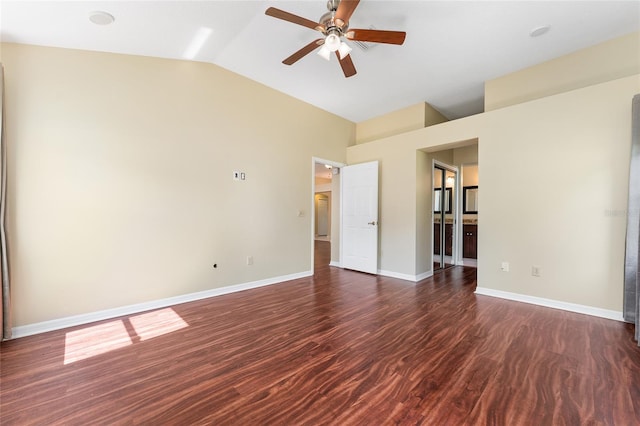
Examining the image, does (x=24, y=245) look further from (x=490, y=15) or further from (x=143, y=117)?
(x=490, y=15)

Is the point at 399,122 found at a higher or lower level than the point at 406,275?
higher

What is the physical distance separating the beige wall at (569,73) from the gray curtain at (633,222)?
0.70 metres

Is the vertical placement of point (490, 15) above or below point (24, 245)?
above

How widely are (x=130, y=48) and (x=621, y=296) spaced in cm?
606

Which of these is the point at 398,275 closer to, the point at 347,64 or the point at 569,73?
the point at 347,64

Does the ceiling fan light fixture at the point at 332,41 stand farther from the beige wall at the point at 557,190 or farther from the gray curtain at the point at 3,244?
the gray curtain at the point at 3,244

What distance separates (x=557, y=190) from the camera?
10.7ft

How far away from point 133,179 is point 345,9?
9.38 ft

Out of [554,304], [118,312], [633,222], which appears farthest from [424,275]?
[118,312]

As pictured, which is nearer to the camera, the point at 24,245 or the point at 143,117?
the point at 24,245

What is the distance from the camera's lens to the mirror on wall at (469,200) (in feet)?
21.3

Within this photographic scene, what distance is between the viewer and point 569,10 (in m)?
2.63

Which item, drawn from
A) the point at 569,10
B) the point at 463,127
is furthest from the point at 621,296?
the point at 569,10

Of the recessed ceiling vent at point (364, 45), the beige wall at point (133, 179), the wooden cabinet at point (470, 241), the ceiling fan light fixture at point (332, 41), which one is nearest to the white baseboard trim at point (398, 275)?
the beige wall at point (133, 179)
